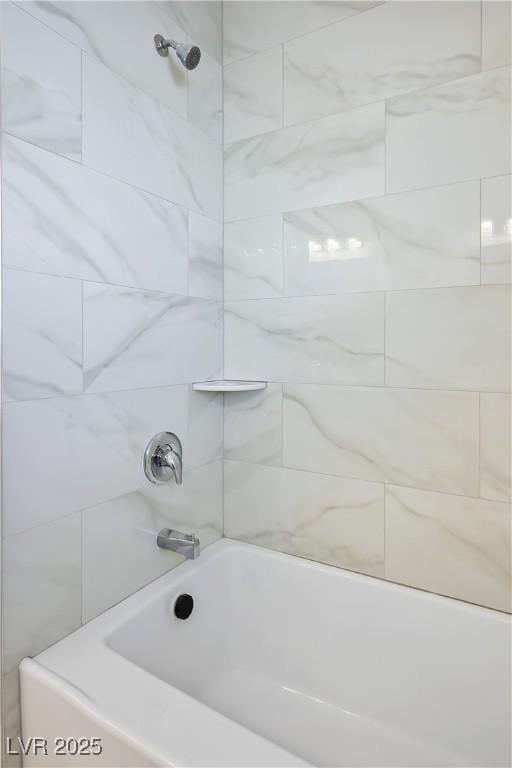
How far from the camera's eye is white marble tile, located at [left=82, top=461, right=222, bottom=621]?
115 centimetres

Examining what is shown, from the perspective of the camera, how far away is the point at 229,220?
1.59m

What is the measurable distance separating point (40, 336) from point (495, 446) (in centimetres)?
115

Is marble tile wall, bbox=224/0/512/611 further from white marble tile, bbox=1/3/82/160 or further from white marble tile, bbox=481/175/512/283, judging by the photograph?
white marble tile, bbox=1/3/82/160

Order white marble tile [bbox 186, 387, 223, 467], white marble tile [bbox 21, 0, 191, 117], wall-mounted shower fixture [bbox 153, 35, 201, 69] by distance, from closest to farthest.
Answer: white marble tile [bbox 21, 0, 191, 117]
wall-mounted shower fixture [bbox 153, 35, 201, 69]
white marble tile [bbox 186, 387, 223, 467]

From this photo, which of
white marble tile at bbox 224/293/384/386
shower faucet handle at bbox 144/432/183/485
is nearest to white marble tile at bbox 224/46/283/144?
white marble tile at bbox 224/293/384/386

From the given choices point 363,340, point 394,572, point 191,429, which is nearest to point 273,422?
point 191,429

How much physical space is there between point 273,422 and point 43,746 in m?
0.99

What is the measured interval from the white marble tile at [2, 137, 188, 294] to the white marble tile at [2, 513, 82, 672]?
23.8 inches

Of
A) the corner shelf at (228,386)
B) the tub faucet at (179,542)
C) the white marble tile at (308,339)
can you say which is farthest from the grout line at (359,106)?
the tub faucet at (179,542)

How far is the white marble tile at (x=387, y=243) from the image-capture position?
1213mm

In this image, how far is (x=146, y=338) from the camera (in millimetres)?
1287

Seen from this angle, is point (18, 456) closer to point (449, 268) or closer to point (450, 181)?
point (449, 268)

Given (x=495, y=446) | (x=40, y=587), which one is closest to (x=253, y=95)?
(x=495, y=446)

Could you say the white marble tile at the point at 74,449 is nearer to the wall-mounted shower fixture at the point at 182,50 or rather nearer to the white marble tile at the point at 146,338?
the white marble tile at the point at 146,338
